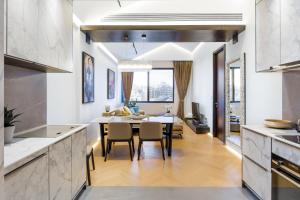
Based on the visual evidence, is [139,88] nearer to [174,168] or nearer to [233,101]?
[233,101]

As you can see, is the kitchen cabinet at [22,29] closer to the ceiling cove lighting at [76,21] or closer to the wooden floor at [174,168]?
the wooden floor at [174,168]

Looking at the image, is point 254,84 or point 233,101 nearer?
point 254,84

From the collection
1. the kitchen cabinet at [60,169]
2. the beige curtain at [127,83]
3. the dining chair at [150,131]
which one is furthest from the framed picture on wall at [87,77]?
the beige curtain at [127,83]

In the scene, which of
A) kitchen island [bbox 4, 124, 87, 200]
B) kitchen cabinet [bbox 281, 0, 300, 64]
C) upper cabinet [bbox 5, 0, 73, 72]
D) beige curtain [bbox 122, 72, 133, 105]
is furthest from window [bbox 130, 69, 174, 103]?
kitchen cabinet [bbox 281, 0, 300, 64]

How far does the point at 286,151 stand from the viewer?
216 centimetres

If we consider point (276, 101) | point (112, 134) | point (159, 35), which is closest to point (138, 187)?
point (112, 134)

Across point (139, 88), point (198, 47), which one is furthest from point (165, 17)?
point (139, 88)

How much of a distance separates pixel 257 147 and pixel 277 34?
4.29 feet

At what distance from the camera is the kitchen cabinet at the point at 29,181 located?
144 centimetres

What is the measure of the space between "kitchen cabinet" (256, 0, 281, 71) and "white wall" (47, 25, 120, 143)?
9.60 feet

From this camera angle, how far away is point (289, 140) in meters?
2.17

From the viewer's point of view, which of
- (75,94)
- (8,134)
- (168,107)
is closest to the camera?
(8,134)

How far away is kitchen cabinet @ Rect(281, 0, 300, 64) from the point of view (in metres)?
2.31

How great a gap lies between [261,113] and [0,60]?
3860 mm
